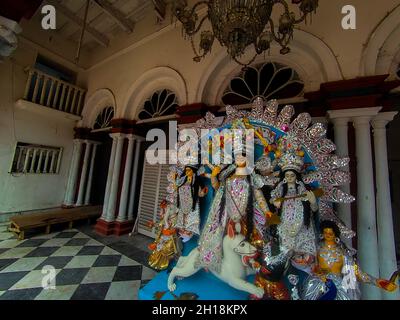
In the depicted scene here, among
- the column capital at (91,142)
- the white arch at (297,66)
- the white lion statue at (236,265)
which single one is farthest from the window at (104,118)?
the white lion statue at (236,265)

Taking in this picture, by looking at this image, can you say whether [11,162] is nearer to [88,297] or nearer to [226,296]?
[88,297]

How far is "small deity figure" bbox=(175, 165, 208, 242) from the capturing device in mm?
1391

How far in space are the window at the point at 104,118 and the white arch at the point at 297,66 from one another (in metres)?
2.81

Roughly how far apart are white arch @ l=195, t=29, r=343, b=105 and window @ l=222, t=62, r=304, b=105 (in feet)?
0.26

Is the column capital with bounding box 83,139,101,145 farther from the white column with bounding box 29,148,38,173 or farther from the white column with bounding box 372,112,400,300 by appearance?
the white column with bounding box 372,112,400,300

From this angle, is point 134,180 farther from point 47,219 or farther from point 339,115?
point 339,115

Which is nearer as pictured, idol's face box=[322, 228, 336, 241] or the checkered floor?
idol's face box=[322, 228, 336, 241]

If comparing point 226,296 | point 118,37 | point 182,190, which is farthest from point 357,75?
point 118,37

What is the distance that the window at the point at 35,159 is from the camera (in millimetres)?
4129

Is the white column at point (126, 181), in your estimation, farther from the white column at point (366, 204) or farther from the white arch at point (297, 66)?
the white column at point (366, 204)

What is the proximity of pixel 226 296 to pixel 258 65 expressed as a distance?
2.67 m

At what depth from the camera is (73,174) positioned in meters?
4.87

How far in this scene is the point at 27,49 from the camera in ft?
13.7

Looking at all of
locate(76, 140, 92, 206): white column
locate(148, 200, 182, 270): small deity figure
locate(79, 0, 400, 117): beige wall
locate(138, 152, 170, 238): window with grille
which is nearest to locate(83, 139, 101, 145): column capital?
locate(76, 140, 92, 206): white column
